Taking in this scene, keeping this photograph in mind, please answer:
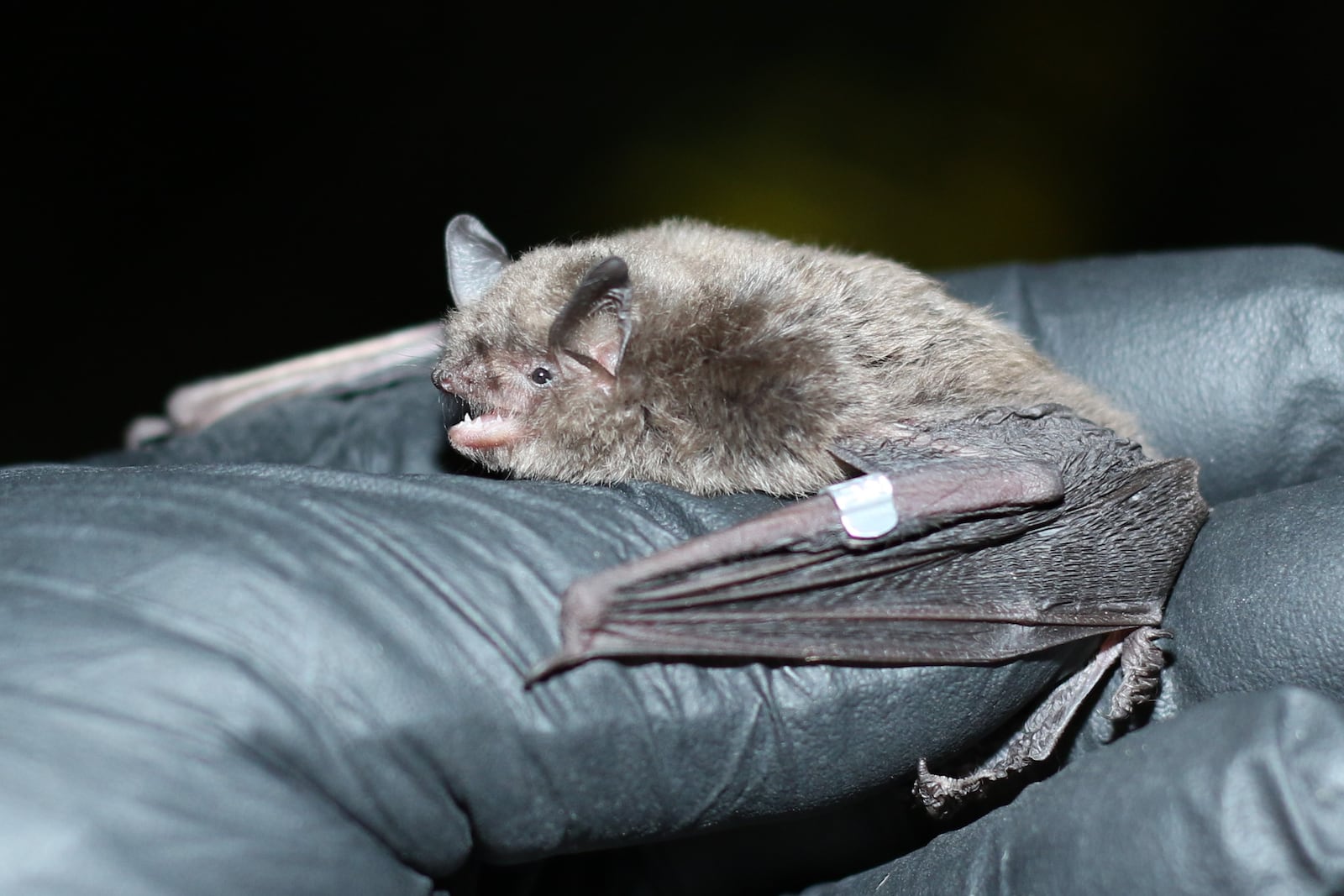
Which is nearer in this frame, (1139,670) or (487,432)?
(1139,670)

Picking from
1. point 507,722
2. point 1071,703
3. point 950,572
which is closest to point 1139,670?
point 1071,703

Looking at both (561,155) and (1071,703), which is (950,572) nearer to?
(1071,703)

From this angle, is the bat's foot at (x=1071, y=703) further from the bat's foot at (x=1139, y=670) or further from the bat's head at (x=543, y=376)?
the bat's head at (x=543, y=376)

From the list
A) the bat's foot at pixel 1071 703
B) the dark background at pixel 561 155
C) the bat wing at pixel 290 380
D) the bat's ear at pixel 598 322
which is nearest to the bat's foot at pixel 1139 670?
the bat's foot at pixel 1071 703

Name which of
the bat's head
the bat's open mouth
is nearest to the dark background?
the bat's head

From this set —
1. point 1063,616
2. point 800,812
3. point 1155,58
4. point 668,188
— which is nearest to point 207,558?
point 800,812

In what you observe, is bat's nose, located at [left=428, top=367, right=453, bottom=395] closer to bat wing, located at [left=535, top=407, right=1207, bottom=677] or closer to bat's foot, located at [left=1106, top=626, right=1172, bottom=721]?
bat wing, located at [left=535, top=407, right=1207, bottom=677]
